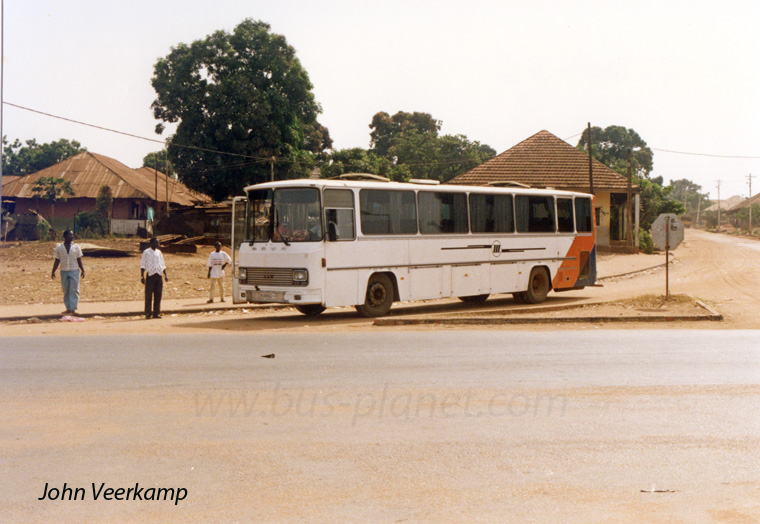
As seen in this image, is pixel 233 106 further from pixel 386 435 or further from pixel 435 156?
pixel 386 435

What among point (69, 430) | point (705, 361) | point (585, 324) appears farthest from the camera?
point (585, 324)

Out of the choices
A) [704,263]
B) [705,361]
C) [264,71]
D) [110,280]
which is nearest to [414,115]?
[264,71]

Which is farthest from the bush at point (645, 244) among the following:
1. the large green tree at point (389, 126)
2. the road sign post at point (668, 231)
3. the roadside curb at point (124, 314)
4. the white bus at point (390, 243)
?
the large green tree at point (389, 126)

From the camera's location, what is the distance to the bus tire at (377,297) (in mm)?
16734

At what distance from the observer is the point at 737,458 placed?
18.7 feet

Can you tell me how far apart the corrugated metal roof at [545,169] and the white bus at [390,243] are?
21980 millimetres

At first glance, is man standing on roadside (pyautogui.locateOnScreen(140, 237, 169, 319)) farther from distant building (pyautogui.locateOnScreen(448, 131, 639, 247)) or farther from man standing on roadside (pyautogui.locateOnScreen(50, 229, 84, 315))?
distant building (pyautogui.locateOnScreen(448, 131, 639, 247))

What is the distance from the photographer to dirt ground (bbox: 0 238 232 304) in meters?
22.5

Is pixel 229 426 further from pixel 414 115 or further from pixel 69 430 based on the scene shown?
pixel 414 115

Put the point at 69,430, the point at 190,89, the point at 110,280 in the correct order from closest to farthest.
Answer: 1. the point at 69,430
2. the point at 110,280
3. the point at 190,89

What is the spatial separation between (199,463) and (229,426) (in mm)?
1075

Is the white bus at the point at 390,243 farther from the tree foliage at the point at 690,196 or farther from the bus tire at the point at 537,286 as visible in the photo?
the tree foliage at the point at 690,196

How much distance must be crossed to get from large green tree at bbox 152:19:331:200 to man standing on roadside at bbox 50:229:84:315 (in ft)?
96.2

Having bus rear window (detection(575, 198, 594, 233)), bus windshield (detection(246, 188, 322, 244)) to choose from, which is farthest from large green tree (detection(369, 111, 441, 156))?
bus windshield (detection(246, 188, 322, 244))
